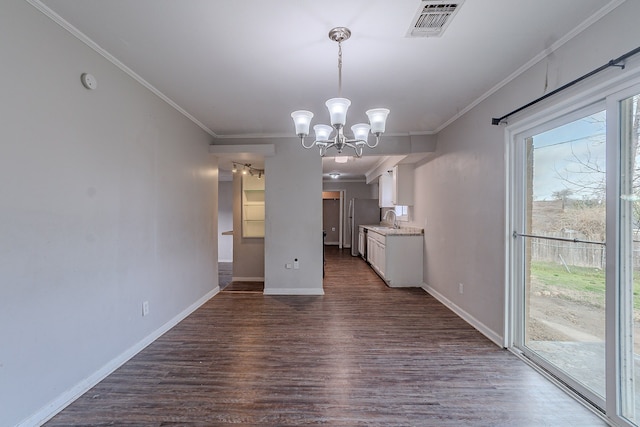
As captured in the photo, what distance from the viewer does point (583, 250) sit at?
76.7 inches

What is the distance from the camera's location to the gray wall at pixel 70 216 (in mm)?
1540

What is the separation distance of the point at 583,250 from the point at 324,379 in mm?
2091

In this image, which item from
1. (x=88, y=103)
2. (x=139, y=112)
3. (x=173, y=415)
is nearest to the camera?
(x=173, y=415)

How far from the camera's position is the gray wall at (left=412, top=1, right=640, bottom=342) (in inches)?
69.8

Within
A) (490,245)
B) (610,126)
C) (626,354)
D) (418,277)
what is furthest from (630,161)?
(418,277)

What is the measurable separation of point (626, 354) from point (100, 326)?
353 centimetres

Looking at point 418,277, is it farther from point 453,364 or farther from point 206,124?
point 206,124

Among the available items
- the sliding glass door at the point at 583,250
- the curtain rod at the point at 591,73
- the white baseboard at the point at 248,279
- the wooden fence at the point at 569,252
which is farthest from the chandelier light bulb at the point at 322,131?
the white baseboard at the point at 248,279

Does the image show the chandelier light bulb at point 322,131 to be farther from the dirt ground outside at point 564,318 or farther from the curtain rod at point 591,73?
the dirt ground outside at point 564,318

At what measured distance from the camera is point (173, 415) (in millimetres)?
1774

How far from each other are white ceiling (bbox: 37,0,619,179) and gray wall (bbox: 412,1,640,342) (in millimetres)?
133

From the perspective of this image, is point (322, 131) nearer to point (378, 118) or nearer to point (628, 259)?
point (378, 118)

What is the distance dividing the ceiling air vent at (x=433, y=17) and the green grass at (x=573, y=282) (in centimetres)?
189

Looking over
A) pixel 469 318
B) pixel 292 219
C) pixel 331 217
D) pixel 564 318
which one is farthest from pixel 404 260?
pixel 331 217
